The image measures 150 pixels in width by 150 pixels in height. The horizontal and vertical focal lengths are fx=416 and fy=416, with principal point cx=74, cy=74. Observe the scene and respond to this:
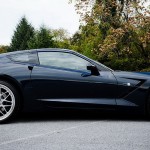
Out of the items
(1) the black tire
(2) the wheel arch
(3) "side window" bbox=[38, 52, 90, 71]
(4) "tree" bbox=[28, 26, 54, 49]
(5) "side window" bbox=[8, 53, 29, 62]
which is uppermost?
(4) "tree" bbox=[28, 26, 54, 49]

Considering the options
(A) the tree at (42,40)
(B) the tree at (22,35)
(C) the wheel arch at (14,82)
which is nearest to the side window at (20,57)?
(C) the wheel arch at (14,82)

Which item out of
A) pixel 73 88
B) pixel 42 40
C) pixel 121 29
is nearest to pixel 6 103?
pixel 73 88

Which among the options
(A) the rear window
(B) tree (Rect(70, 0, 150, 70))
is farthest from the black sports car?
(B) tree (Rect(70, 0, 150, 70))

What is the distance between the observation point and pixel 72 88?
6.85 meters

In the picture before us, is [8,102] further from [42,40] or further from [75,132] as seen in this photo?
[42,40]

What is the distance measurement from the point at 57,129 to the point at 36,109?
82cm

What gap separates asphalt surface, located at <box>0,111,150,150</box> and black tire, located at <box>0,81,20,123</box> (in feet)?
0.50

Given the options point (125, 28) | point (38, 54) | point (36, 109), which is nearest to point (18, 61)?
point (38, 54)

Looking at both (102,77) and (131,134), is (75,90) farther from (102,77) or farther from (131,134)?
(131,134)

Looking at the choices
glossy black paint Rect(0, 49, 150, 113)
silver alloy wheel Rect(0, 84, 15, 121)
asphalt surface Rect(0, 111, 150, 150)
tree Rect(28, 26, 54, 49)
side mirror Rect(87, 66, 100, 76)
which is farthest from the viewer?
tree Rect(28, 26, 54, 49)

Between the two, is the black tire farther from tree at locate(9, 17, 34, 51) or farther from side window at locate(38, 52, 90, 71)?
tree at locate(9, 17, 34, 51)

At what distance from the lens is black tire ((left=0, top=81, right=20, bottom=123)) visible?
22.0ft

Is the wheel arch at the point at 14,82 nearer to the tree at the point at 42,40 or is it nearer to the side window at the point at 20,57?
the side window at the point at 20,57

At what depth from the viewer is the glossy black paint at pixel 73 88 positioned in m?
6.80
